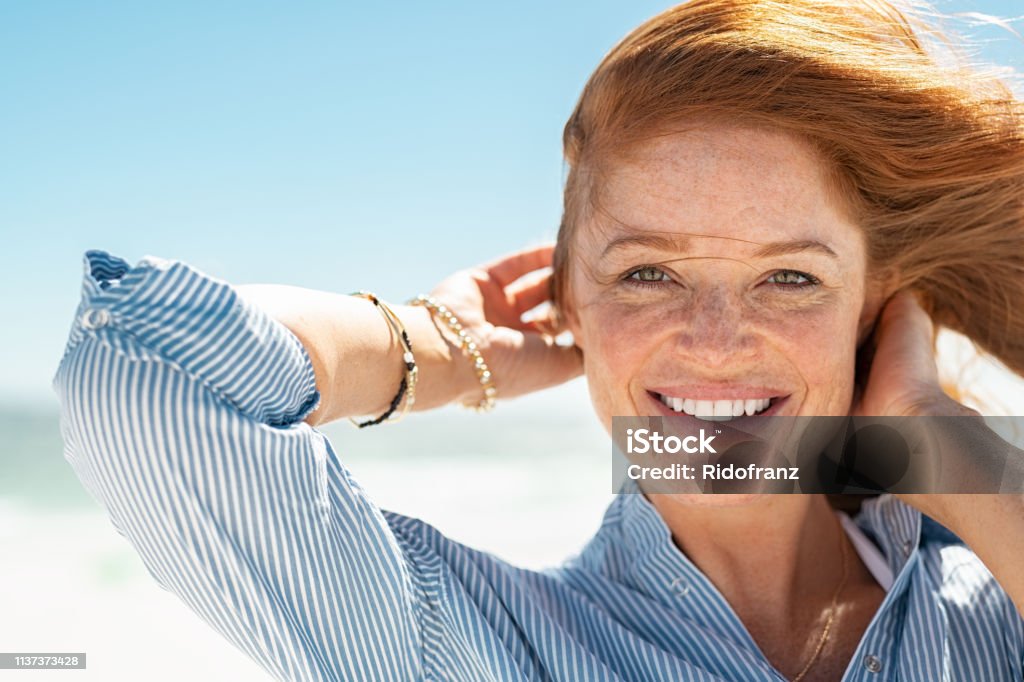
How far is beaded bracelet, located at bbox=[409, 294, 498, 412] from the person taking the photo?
242 cm

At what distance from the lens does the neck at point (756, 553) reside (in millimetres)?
2260

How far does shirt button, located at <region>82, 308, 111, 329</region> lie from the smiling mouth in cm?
129

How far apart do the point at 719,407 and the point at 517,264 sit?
3.30 ft

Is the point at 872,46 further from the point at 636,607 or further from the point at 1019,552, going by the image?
the point at 636,607

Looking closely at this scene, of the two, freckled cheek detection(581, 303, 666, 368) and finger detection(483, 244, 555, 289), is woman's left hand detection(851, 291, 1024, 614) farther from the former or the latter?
finger detection(483, 244, 555, 289)

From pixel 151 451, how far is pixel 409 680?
714 millimetres

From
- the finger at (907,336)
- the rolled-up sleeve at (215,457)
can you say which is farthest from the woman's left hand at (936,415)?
the rolled-up sleeve at (215,457)

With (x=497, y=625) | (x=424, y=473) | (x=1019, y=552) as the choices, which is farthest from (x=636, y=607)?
(x=424, y=473)

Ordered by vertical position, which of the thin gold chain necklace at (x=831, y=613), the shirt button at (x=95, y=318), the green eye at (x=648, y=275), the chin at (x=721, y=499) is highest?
the shirt button at (x=95, y=318)

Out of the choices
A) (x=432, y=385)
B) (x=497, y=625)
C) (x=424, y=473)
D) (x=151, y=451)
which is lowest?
(x=424, y=473)

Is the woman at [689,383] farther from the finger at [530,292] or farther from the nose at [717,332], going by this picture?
the finger at [530,292]

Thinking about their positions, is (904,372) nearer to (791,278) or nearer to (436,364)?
(791,278)

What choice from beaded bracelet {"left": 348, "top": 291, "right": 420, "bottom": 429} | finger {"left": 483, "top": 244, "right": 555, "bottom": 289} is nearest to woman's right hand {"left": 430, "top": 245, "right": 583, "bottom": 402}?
finger {"left": 483, "top": 244, "right": 555, "bottom": 289}

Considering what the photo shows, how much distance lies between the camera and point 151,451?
1.42 m
